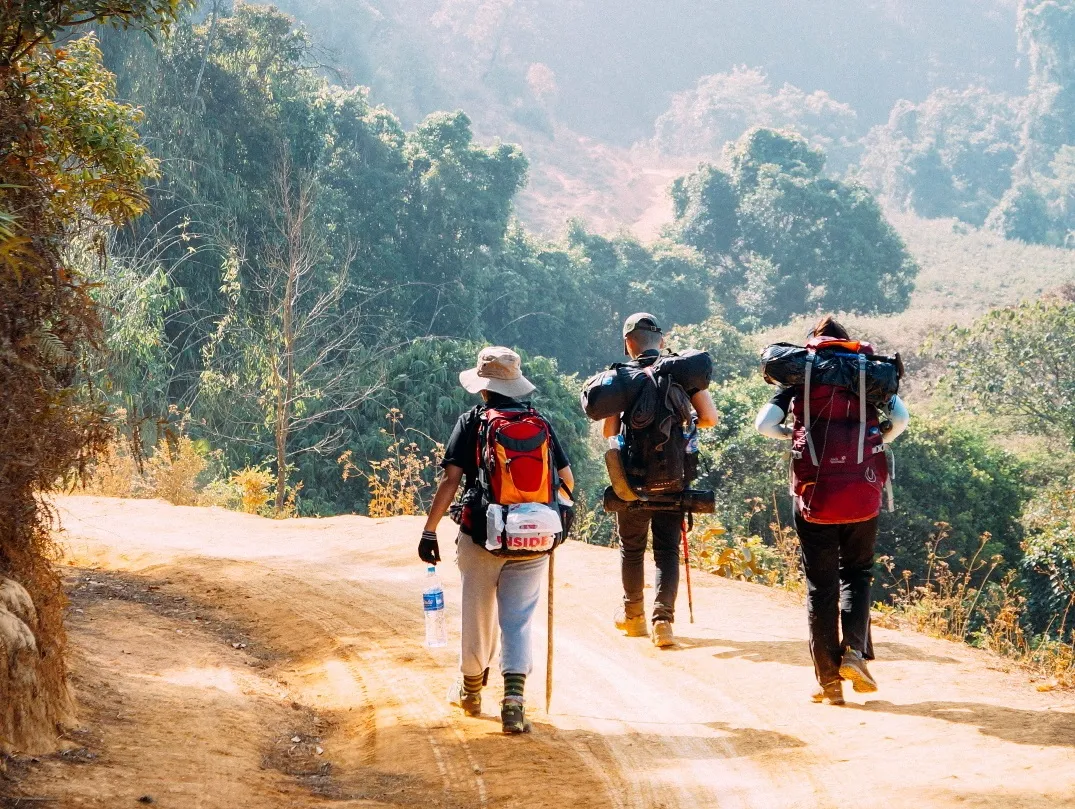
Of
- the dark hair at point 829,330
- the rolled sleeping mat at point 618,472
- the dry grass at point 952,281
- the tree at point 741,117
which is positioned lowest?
the rolled sleeping mat at point 618,472

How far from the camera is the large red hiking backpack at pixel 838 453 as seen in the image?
5.40 m

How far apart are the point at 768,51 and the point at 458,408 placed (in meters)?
96.4

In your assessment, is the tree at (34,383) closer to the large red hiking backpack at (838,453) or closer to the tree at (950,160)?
the large red hiking backpack at (838,453)

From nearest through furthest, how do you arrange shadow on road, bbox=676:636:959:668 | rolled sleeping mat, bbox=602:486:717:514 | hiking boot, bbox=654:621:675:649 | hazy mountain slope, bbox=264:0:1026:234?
rolled sleeping mat, bbox=602:486:717:514 < shadow on road, bbox=676:636:959:668 < hiking boot, bbox=654:621:675:649 < hazy mountain slope, bbox=264:0:1026:234

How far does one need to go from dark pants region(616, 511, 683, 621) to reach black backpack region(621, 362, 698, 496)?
0.23m

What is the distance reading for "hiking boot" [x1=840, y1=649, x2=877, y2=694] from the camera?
5.67 metres

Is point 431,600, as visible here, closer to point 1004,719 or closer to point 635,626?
point 635,626

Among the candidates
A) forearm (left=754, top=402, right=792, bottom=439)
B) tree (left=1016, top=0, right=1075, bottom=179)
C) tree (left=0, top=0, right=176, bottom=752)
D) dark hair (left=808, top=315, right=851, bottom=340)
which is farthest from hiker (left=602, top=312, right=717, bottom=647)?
tree (left=1016, top=0, right=1075, bottom=179)

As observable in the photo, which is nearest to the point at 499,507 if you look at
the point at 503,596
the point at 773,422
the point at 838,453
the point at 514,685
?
the point at 503,596

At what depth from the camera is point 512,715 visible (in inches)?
211

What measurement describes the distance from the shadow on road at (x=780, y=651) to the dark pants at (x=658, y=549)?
360 mm

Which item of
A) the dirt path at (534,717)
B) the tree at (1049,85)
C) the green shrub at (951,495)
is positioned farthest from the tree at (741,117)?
the dirt path at (534,717)

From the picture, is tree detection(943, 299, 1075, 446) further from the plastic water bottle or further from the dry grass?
the plastic water bottle

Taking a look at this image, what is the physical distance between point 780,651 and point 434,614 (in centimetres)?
207
